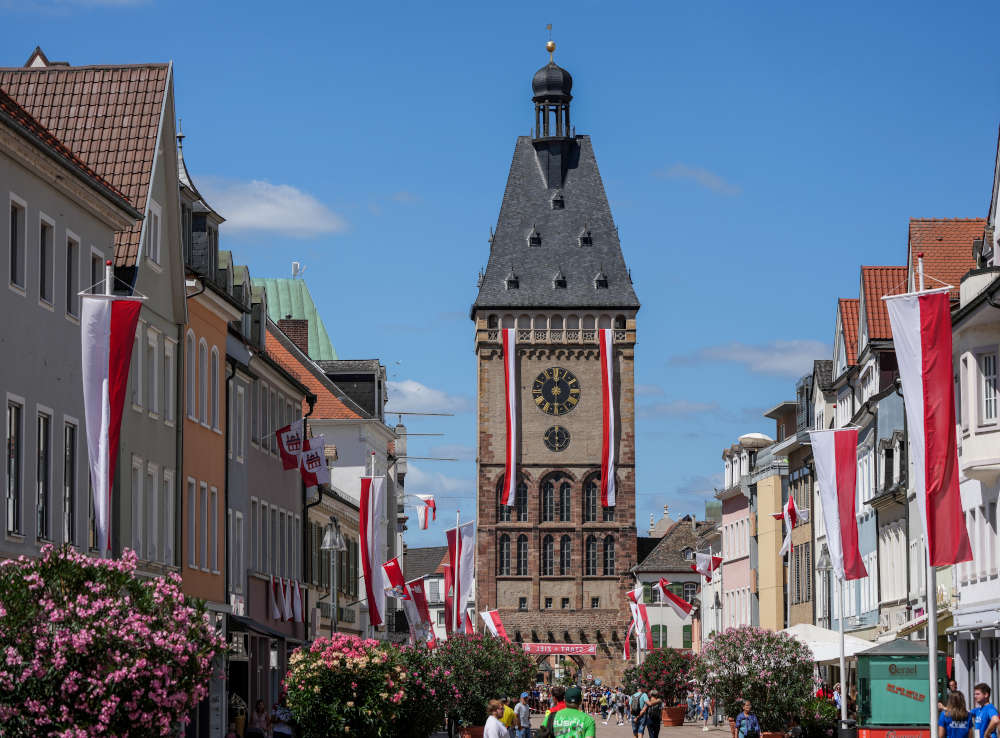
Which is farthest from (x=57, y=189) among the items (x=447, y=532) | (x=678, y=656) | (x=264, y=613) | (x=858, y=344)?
(x=678, y=656)

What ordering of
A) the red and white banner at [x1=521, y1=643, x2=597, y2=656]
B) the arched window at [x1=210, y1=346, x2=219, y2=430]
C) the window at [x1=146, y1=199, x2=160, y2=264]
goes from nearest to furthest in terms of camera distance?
1. the window at [x1=146, y1=199, x2=160, y2=264]
2. the arched window at [x1=210, y1=346, x2=219, y2=430]
3. the red and white banner at [x1=521, y1=643, x2=597, y2=656]

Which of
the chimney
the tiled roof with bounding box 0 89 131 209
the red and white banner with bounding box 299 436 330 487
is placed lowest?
the red and white banner with bounding box 299 436 330 487

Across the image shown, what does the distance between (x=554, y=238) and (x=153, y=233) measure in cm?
9847

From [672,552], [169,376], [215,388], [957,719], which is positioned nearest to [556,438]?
[672,552]

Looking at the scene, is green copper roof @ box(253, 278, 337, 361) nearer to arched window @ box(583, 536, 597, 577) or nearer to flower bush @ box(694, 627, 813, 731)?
arched window @ box(583, 536, 597, 577)

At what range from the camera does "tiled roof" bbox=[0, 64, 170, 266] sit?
32.8 m

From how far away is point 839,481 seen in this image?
105 feet

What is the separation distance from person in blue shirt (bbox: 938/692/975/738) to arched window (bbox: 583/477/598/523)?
105m

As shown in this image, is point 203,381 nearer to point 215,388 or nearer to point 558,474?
point 215,388

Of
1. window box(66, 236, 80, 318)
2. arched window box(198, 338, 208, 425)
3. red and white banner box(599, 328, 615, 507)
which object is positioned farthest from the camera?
red and white banner box(599, 328, 615, 507)

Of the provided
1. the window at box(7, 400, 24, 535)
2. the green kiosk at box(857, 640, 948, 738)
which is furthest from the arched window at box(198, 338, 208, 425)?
the green kiosk at box(857, 640, 948, 738)

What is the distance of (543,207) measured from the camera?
131875mm

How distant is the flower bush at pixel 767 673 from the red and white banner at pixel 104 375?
20.3 metres

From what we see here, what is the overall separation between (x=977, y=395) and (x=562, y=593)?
305 ft
